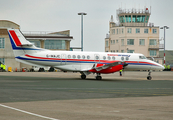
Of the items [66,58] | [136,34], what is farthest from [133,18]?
[66,58]

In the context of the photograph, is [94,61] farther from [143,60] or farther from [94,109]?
[94,109]

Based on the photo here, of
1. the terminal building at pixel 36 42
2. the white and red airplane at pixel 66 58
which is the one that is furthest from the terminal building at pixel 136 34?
the white and red airplane at pixel 66 58

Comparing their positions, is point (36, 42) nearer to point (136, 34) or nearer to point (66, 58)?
point (136, 34)

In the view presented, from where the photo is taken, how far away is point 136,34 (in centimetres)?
8850

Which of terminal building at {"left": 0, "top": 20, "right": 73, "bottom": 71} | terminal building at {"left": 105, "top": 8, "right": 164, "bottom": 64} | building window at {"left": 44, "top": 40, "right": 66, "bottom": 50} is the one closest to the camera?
terminal building at {"left": 0, "top": 20, "right": 73, "bottom": 71}

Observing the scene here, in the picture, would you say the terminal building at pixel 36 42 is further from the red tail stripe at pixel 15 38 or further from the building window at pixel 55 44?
the red tail stripe at pixel 15 38

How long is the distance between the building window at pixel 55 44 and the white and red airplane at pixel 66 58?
1540 inches

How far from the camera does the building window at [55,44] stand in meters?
74.2

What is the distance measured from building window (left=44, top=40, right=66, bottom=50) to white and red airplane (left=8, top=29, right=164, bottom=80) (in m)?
39.1

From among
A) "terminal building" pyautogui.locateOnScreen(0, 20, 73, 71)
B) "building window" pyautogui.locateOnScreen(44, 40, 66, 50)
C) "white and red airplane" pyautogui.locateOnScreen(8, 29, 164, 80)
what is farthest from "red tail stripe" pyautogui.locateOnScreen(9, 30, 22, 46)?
"building window" pyautogui.locateOnScreen(44, 40, 66, 50)

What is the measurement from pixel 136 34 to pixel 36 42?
32.2 metres

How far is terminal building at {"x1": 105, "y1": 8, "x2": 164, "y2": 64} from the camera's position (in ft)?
284

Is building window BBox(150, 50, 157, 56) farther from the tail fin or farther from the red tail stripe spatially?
the red tail stripe

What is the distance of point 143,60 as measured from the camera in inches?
1487
